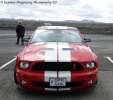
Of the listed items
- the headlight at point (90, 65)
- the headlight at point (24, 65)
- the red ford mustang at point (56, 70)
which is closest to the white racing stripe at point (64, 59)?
the red ford mustang at point (56, 70)

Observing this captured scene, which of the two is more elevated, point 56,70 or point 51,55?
point 51,55

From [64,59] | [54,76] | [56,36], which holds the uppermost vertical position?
[56,36]

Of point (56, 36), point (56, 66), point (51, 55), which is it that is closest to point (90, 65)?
point (56, 66)

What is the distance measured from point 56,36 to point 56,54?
1.52 meters

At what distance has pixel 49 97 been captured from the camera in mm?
4273

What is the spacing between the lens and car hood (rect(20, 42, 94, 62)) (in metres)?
4.27

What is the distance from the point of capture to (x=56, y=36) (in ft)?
19.1

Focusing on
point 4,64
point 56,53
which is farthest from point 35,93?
point 4,64

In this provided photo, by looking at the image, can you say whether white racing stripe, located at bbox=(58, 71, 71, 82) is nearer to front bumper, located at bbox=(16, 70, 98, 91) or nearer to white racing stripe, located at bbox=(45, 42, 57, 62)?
front bumper, located at bbox=(16, 70, 98, 91)

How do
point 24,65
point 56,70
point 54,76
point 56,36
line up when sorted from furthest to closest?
point 56,36 → point 24,65 → point 56,70 → point 54,76

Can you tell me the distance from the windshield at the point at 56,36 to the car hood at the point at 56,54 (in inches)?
25.0

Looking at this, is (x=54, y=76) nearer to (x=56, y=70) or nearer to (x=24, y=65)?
(x=56, y=70)

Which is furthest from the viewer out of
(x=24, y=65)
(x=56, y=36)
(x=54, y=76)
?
(x=56, y=36)

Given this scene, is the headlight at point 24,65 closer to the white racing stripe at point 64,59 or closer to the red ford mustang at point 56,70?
the red ford mustang at point 56,70
